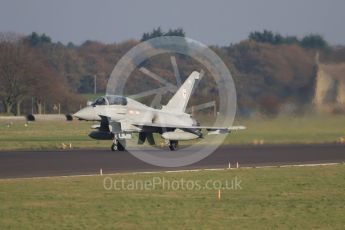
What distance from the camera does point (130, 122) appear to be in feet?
116

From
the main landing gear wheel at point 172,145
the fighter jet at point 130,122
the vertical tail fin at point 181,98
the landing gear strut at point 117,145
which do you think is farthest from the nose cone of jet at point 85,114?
the vertical tail fin at point 181,98

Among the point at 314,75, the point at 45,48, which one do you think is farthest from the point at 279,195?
the point at 45,48

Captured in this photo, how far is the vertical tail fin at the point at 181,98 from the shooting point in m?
38.0

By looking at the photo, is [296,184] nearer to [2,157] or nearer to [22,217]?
[22,217]

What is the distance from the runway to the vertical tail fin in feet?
8.94

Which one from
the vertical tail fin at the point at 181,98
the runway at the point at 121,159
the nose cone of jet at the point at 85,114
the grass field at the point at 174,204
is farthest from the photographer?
the vertical tail fin at the point at 181,98

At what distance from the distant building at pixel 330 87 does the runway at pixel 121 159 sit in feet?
6.86

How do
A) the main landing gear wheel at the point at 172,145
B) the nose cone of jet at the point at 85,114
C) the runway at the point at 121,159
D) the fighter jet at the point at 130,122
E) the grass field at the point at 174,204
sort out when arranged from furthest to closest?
the main landing gear wheel at the point at 172,145
the fighter jet at the point at 130,122
the nose cone of jet at the point at 85,114
the runway at the point at 121,159
the grass field at the point at 174,204

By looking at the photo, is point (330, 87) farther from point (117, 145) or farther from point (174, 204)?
point (174, 204)

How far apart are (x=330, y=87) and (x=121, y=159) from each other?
12667 millimetres

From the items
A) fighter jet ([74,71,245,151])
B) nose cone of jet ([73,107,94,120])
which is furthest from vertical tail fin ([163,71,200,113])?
nose cone of jet ([73,107,94,120])

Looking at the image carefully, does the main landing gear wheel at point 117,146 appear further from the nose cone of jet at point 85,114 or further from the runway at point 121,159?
the nose cone of jet at point 85,114

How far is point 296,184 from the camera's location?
21.9m

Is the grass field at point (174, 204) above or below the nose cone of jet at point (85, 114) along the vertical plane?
below
